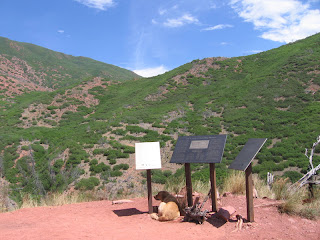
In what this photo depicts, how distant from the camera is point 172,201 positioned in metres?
7.18

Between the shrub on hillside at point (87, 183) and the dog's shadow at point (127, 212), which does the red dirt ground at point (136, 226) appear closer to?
the dog's shadow at point (127, 212)

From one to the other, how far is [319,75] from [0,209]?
33.5 m

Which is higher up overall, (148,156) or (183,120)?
(183,120)

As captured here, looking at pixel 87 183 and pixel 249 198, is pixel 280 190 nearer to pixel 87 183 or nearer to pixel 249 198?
pixel 249 198

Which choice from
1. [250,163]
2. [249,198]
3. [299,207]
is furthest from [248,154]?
[299,207]

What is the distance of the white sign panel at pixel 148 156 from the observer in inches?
284

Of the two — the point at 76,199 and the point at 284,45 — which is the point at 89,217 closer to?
the point at 76,199

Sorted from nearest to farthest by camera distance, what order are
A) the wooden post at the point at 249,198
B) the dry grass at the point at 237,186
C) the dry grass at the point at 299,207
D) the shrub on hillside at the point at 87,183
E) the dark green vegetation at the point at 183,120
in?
the wooden post at the point at 249,198 < the dry grass at the point at 299,207 < the dry grass at the point at 237,186 < the shrub on hillside at the point at 87,183 < the dark green vegetation at the point at 183,120

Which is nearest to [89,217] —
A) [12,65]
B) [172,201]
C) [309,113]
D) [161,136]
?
[172,201]

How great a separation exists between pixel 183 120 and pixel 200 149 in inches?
816

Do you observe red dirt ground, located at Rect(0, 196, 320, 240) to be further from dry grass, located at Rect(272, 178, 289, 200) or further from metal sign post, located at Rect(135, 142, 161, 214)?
metal sign post, located at Rect(135, 142, 161, 214)

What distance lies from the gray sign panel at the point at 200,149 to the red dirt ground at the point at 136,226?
145 cm

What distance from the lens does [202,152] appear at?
6.81 meters

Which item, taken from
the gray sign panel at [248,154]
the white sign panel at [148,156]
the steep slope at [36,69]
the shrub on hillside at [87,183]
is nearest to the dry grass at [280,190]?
the gray sign panel at [248,154]
